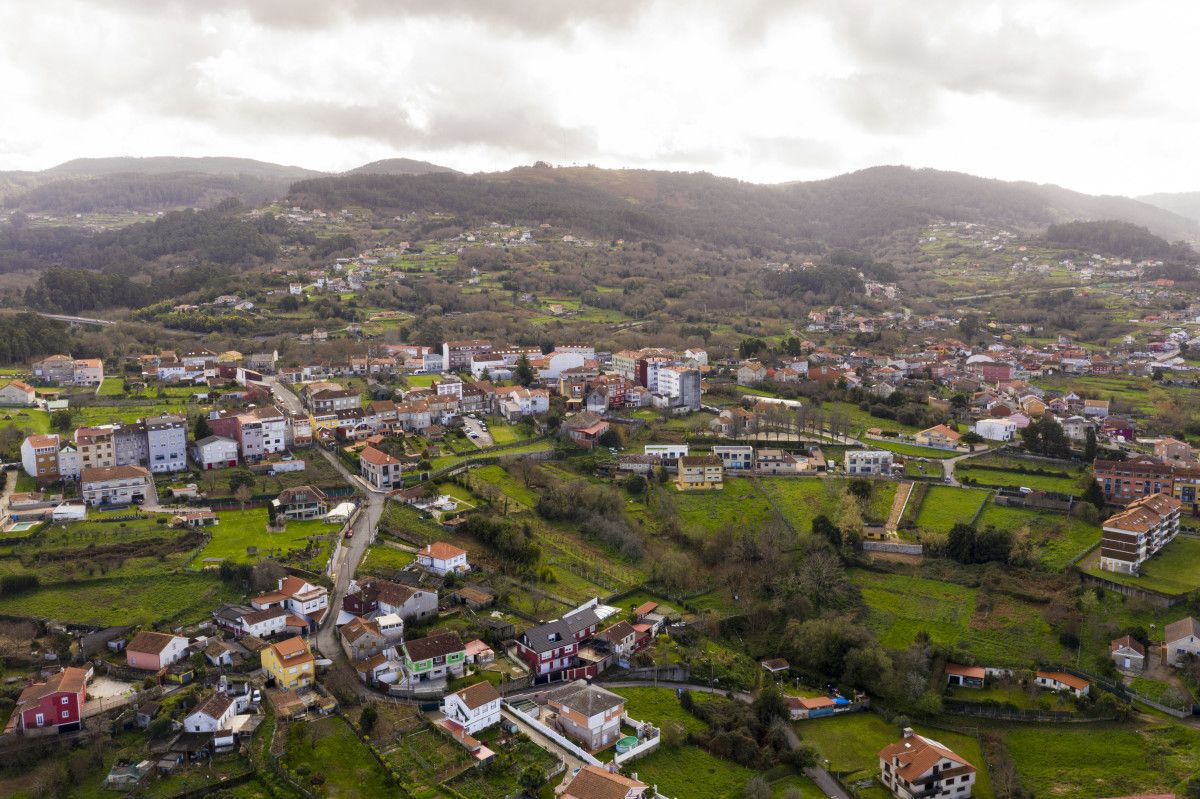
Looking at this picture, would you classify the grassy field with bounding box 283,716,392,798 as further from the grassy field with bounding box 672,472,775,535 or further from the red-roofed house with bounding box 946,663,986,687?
the grassy field with bounding box 672,472,775,535

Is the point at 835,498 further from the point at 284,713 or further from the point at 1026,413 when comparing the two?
the point at 284,713

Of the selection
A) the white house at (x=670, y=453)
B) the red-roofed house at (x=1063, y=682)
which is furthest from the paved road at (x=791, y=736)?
the white house at (x=670, y=453)

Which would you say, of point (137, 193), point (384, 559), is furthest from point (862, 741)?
point (137, 193)

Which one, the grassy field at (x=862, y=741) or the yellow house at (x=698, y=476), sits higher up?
the yellow house at (x=698, y=476)

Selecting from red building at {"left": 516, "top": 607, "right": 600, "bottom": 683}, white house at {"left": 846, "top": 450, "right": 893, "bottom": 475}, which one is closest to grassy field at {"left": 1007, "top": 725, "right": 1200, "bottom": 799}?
red building at {"left": 516, "top": 607, "right": 600, "bottom": 683}

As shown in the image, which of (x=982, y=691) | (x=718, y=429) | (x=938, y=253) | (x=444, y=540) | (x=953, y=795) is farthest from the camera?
(x=938, y=253)

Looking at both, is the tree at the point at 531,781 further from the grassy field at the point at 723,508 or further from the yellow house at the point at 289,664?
the grassy field at the point at 723,508

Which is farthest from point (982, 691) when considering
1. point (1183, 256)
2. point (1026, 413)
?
point (1183, 256)

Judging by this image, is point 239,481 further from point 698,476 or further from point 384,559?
point 698,476
